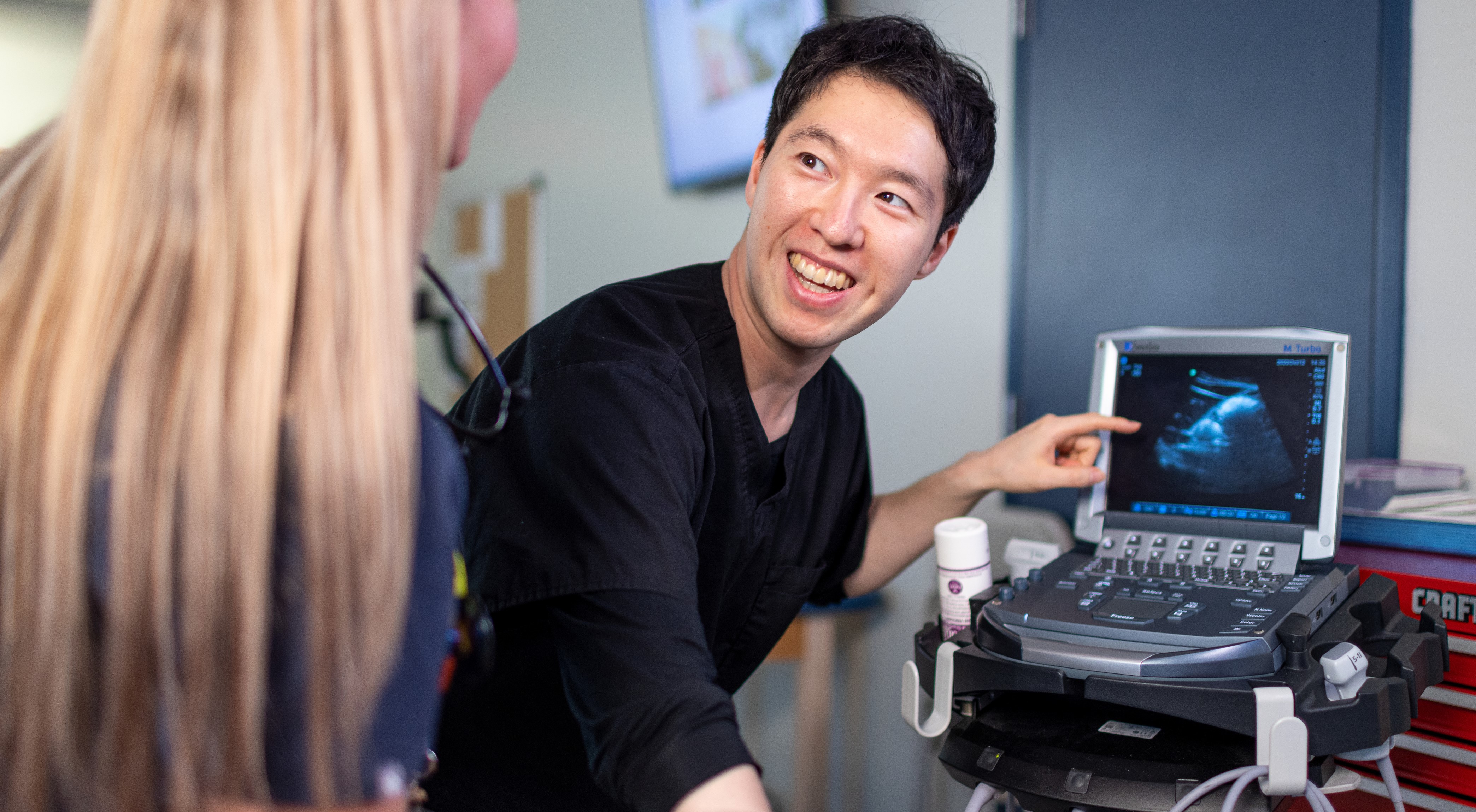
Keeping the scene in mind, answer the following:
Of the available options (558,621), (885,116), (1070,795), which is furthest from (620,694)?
(885,116)

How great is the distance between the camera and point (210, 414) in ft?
1.38

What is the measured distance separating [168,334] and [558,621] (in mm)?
423

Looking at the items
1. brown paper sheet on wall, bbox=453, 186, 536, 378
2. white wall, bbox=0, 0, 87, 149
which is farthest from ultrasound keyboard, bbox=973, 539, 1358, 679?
white wall, bbox=0, 0, 87, 149

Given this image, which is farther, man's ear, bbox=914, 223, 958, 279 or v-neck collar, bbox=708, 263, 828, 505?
man's ear, bbox=914, 223, 958, 279

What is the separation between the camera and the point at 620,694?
2.38 feet

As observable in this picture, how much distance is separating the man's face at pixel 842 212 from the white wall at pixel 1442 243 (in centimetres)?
58

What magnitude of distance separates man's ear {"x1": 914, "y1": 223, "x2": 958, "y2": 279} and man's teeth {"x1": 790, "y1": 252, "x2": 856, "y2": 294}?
15 cm

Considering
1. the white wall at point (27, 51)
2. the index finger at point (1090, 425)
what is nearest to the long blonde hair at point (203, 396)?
the index finger at point (1090, 425)

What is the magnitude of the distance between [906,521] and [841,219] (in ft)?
1.35

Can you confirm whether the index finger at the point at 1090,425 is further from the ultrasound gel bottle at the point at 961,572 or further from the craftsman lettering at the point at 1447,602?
the craftsman lettering at the point at 1447,602

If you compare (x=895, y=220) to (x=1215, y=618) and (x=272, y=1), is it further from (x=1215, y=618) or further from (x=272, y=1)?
(x=272, y=1)

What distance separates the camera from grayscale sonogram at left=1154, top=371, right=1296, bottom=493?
3.13 ft

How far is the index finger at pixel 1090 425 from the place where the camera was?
1033 mm

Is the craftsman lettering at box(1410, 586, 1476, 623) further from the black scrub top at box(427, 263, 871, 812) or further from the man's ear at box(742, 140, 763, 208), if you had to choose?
the man's ear at box(742, 140, 763, 208)
